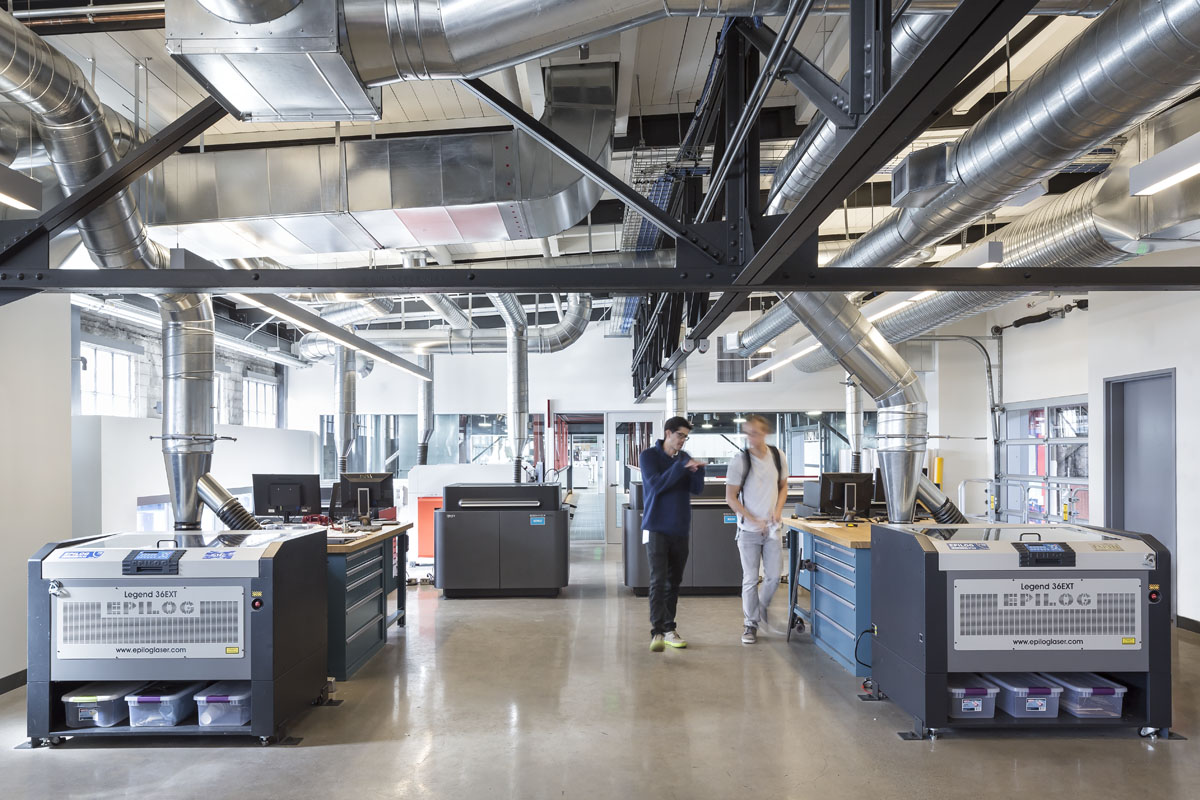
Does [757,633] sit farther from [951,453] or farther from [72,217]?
[951,453]

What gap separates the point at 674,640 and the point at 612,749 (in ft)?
5.99

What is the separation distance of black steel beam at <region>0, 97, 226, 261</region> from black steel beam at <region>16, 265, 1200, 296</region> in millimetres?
169

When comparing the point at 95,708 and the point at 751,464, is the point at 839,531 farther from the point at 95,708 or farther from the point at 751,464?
A: the point at 95,708

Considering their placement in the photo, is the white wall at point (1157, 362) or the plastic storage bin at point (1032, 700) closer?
the plastic storage bin at point (1032, 700)

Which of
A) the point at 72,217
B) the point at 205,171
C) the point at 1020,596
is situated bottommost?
the point at 1020,596

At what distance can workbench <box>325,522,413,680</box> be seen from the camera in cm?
455

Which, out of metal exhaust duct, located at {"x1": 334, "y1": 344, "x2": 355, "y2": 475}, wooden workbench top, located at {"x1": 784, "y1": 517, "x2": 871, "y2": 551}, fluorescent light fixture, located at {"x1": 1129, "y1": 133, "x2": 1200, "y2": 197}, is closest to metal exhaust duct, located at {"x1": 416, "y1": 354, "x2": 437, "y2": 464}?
metal exhaust duct, located at {"x1": 334, "y1": 344, "x2": 355, "y2": 475}

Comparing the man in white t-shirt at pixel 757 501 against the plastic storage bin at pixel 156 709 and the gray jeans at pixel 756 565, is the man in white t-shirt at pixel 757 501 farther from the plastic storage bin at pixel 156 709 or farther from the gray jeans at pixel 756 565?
the plastic storage bin at pixel 156 709

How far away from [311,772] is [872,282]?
130 inches

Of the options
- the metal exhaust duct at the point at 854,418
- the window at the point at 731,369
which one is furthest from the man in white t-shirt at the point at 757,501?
the window at the point at 731,369

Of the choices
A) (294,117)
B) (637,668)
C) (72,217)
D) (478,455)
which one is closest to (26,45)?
(72,217)

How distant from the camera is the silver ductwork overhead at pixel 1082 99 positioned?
2.19 metres

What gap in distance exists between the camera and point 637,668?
193 inches

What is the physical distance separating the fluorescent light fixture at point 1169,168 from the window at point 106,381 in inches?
390
